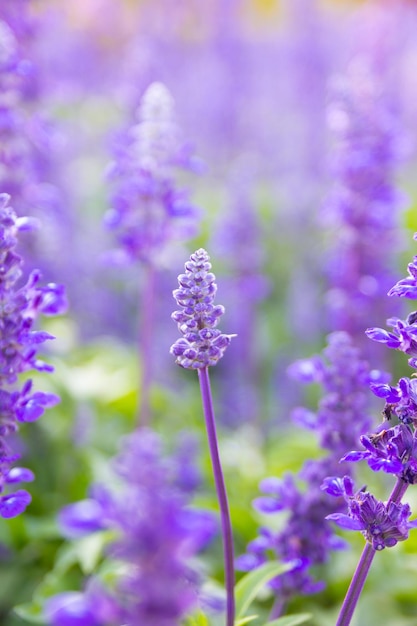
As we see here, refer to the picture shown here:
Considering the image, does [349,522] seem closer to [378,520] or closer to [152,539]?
[378,520]

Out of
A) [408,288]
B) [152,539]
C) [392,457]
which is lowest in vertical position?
[152,539]

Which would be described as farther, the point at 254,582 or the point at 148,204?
the point at 148,204

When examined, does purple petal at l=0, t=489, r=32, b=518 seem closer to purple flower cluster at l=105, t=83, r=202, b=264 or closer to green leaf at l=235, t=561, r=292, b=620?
green leaf at l=235, t=561, r=292, b=620

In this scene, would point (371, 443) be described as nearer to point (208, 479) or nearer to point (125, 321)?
point (208, 479)

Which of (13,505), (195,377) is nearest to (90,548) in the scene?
(13,505)

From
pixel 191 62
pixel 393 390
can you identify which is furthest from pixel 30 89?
pixel 191 62

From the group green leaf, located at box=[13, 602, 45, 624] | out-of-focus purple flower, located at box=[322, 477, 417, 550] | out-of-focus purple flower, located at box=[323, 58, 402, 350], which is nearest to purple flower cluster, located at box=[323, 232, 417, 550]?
out-of-focus purple flower, located at box=[322, 477, 417, 550]
